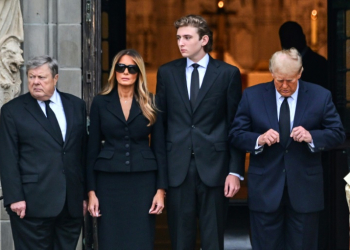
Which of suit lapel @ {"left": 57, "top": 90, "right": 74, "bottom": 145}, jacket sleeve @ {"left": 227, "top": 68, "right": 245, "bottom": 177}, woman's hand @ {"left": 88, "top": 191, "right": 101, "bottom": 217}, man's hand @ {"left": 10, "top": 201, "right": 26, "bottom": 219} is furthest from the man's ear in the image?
man's hand @ {"left": 10, "top": 201, "right": 26, "bottom": 219}

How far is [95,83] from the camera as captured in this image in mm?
7391

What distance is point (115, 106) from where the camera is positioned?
625cm

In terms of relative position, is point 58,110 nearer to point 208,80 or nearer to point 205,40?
point 208,80

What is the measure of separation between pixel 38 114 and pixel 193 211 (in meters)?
1.43

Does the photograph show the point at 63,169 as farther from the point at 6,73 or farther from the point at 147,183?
the point at 6,73

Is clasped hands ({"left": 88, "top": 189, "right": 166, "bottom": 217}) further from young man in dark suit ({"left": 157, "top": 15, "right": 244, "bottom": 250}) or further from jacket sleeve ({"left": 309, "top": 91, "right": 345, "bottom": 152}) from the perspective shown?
jacket sleeve ({"left": 309, "top": 91, "right": 345, "bottom": 152})

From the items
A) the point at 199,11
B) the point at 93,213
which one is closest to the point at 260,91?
the point at 93,213

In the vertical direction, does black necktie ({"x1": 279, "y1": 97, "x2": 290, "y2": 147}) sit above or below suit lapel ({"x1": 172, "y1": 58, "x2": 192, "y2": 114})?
below

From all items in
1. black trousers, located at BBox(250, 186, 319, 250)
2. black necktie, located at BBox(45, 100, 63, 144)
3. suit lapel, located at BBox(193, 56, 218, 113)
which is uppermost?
suit lapel, located at BBox(193, 56, 218, 113)

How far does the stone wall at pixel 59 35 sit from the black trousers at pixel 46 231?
1.31m

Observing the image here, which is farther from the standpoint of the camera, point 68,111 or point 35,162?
point 68,111

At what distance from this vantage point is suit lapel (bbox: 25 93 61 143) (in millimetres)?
5984

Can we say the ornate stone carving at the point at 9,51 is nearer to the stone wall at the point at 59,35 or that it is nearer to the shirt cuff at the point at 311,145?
the stone wall at the point at 59,35

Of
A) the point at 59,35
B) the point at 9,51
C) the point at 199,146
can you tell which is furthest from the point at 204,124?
the point at 9,51
